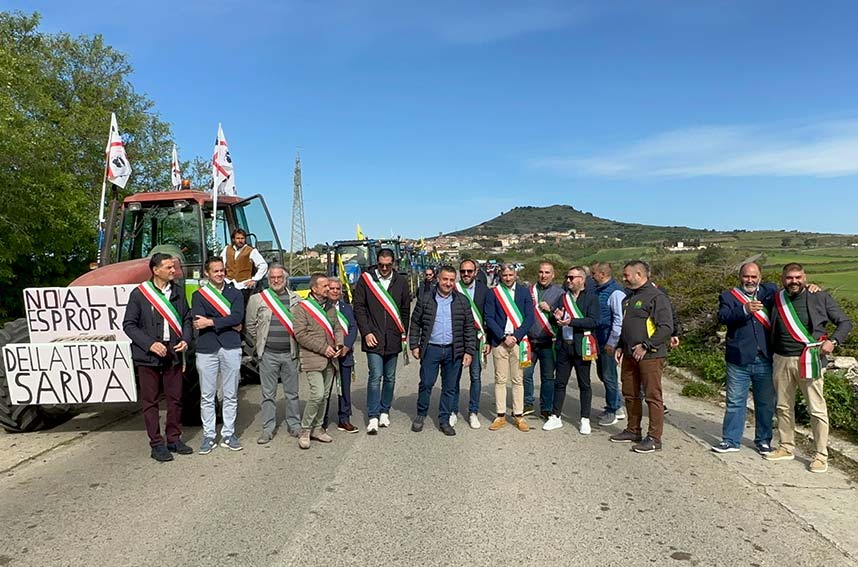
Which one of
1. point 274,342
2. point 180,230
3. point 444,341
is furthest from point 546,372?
point 180,230

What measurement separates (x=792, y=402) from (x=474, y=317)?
3.20 metres

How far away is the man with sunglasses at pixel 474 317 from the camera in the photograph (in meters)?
6.84

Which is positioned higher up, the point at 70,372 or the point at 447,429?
the point at 70,372

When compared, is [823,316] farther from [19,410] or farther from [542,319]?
[19,410]

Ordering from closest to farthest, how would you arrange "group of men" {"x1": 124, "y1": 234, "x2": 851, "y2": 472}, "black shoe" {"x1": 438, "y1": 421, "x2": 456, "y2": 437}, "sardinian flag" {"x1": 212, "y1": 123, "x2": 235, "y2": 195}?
"group of men" {"x1": 124, "y1": 234, "x2": 851, "y2": 472} < "black shoe" {"x1": 438, "y1": 421, "x2": 456, "y2": 437} < "sardinian flag" {"x1": 212, "y1": 123, "x2": 235, "y2": 195}

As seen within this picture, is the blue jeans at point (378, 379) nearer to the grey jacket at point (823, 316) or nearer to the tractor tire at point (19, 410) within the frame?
the tractor tire at point (19, 410)

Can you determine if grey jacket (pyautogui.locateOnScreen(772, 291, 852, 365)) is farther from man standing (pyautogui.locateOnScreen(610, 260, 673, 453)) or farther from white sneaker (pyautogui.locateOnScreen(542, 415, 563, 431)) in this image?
white sneaker (pyautogui.locateOnScreen(542, 415, 563, 431))

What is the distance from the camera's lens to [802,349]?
5434 millimetres

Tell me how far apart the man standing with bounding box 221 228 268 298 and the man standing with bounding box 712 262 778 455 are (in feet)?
18.5

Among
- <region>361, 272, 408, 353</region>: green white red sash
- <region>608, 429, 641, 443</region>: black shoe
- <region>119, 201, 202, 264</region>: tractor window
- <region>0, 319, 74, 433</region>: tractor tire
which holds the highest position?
<region>119, 201, 202, 264</region>: tractor window

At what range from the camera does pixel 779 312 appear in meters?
5.59

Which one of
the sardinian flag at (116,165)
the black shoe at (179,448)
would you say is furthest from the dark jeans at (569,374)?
the sardinian flag at (116,165)

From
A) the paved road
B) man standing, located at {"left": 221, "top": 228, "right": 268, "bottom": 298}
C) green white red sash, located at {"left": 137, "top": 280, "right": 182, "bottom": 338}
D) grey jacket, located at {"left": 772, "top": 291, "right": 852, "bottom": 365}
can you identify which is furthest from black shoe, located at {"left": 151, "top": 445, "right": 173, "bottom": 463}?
grey jacket, located at {"left": 772, "top": 291, "right": 852, "bottom": 365}

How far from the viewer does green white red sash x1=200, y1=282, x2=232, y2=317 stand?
596cm
